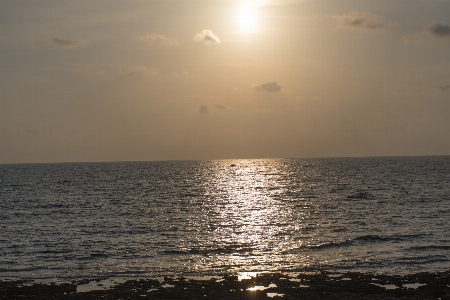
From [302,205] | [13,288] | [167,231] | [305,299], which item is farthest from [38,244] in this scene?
[302,205]

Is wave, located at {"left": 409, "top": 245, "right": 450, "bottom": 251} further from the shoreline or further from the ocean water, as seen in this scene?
the shoreline

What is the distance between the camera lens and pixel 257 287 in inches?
1049

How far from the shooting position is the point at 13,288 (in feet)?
88.1

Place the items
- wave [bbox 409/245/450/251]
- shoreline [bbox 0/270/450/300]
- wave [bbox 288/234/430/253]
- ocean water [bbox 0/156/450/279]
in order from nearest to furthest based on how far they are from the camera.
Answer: shoreline [bbox 0/270/450/300] < ocean water [bbox 0/156/450/279] < wave [bbox 409/245/450/251] < wave [bbox 288/234/430/253]

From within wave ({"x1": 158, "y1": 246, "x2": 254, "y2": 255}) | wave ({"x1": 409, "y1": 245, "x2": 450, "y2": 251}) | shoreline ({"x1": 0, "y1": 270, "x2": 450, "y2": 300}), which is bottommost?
wave ({"x1": 158, "y1": 246, "x2": 254, "y2": 255})

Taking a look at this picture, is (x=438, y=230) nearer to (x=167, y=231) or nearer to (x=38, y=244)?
(x=167, y=231)

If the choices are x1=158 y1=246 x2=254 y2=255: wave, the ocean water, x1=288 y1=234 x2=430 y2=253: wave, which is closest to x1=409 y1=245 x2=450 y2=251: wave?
the ocean water

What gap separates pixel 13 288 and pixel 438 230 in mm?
36923

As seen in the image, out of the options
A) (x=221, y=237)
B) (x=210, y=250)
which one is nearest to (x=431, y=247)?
(x=210, y=250)

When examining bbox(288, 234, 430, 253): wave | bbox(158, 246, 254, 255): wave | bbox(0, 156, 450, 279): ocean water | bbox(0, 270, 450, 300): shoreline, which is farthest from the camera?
bbox(288, 234, 430, 253): wave

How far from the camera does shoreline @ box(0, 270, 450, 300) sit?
81.8 feet

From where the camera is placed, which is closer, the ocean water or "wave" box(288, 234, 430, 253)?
the ocean water

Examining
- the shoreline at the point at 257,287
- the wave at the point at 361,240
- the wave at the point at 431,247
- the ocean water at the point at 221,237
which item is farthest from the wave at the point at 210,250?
the wave at the point at 431,247

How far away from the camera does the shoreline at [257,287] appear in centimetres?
2492
